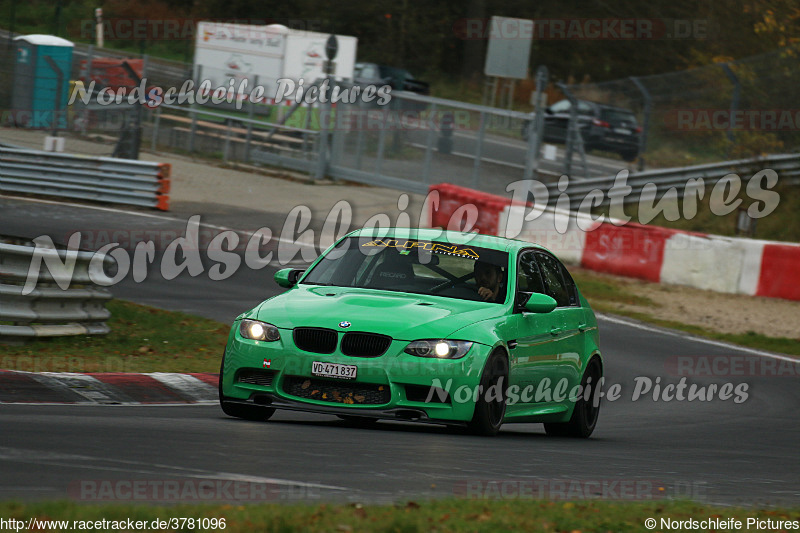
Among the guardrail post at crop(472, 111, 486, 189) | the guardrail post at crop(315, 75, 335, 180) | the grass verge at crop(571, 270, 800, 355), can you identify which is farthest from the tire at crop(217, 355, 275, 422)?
the guardrail post at crop(315, 75, 335, 180)

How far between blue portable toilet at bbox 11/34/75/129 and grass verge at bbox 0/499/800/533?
23182 mm

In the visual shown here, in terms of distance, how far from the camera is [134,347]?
12.3 meters

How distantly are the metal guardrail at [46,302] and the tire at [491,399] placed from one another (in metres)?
4.78

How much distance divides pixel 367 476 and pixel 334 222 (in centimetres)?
1932

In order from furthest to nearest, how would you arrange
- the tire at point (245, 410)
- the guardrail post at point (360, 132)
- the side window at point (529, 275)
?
1. the guardrail post at point (360, 132)
2. the side window at point (529, 275)
3. the tire at point (245, 410)

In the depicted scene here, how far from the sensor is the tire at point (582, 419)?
1016 centimetres

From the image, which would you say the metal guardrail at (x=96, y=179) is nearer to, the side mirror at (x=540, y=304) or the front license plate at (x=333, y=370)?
the side mirror at (x=540, y=304)

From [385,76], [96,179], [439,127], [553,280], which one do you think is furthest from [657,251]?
[385,76]

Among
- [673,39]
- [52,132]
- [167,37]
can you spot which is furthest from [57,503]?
[673,39]

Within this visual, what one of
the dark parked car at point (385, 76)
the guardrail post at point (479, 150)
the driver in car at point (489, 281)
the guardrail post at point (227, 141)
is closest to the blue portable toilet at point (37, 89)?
the guardrail post at point (227, 141)

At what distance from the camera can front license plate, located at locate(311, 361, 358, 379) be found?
8.20 metres

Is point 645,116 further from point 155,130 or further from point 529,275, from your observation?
point 529,275

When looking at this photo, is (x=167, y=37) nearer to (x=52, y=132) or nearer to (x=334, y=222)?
(x=52, y=132)

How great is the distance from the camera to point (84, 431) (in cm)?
727
